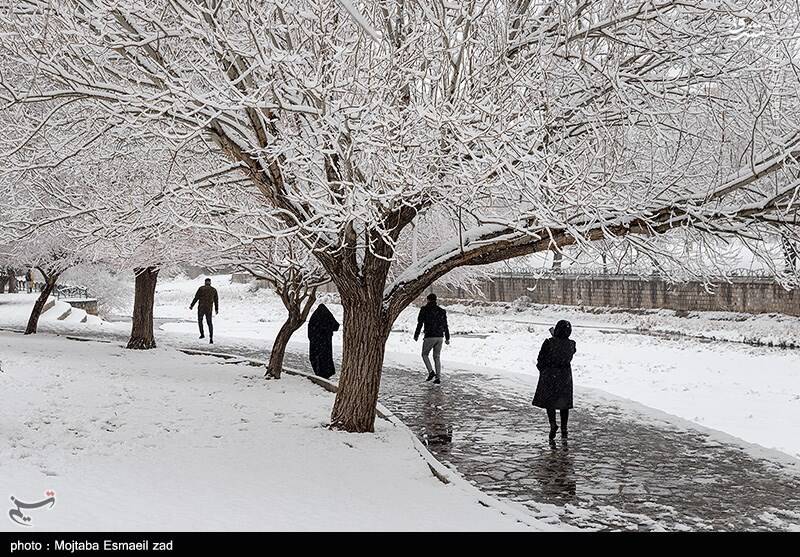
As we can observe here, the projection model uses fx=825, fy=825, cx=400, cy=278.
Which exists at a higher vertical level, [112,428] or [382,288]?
[382,288]

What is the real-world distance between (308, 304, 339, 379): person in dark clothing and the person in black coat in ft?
20.0

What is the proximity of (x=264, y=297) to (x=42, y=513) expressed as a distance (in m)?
49.7

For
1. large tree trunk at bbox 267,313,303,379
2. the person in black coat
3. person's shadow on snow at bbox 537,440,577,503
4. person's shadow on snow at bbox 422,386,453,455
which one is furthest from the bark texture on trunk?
person's shadow on snow at bbox 537,440,577,503

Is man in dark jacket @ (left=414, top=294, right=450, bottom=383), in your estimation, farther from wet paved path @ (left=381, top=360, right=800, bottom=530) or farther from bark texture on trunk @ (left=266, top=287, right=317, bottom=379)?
bark texture on trunk @ (left=266, top=287, right=317, bottom=379)

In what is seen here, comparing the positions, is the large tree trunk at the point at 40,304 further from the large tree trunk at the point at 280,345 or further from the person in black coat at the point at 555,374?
the person in black coat at the point at 555,374

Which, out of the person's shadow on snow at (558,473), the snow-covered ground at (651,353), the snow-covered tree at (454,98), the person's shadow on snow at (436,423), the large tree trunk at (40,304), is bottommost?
the person's shadow on snow at (558,473)

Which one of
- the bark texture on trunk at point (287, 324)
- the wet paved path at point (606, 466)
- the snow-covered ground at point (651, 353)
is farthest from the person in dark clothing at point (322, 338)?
the snow-covered ground at point (651, 353)

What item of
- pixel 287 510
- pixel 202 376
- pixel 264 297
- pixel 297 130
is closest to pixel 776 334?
pixel 202 376

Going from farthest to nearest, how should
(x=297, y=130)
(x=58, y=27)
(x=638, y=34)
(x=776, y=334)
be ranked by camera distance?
(x=776, y=334), (x=297, y=130), (x=638, y=34), (x=58, y=27)

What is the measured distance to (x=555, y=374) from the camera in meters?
11.6

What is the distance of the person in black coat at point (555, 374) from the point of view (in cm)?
1149

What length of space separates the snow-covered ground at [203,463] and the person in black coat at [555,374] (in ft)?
7.11
